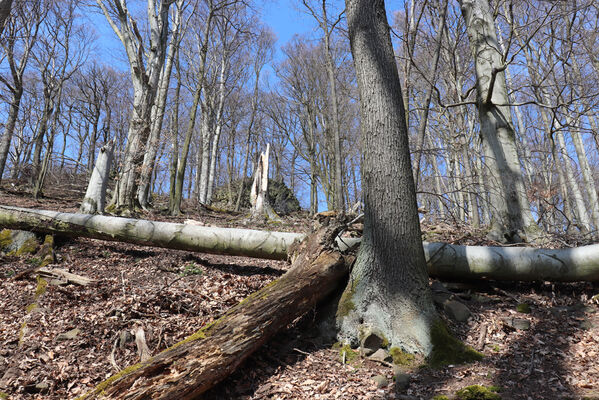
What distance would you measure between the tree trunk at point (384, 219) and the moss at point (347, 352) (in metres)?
0.07

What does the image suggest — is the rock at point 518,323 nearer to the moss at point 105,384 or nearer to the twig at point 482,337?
the twig at point 482,337

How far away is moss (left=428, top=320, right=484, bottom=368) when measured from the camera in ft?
10.7

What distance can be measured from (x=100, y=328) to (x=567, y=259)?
565cm

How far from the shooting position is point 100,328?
3508 mm

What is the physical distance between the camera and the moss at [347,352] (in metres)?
3.39

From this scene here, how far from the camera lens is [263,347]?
11.6ft

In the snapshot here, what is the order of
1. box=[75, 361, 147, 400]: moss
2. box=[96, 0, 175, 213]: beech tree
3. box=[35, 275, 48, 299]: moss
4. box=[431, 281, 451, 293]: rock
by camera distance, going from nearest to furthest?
box=[75, 361, 147, 400]: moss, box=[35, 275, 48, 299]: moss, box=[431, 281, 451, 293]: rock, box=[96, 0, 175, 213]: beech tree

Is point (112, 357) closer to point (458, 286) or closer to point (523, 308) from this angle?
point (458, 286)

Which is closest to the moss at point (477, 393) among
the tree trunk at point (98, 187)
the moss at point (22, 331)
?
the moss at point (22, 331)

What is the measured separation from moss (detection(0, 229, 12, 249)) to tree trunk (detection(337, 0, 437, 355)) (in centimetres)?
550

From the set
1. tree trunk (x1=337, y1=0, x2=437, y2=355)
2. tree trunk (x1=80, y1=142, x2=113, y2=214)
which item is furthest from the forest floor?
tree trunk (x1=80, y1=142, x2=113, y2=214)

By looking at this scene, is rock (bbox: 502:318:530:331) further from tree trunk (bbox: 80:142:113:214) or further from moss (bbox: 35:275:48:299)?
tree trunk (bbox: 80:142:113:214)

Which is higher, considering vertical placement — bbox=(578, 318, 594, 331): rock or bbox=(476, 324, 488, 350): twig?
bbox=(578, 318, 594, 331): rock

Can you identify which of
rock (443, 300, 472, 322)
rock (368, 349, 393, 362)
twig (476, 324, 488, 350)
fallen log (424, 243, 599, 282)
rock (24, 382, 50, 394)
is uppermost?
fallen log (424, 243, 599, 282)
